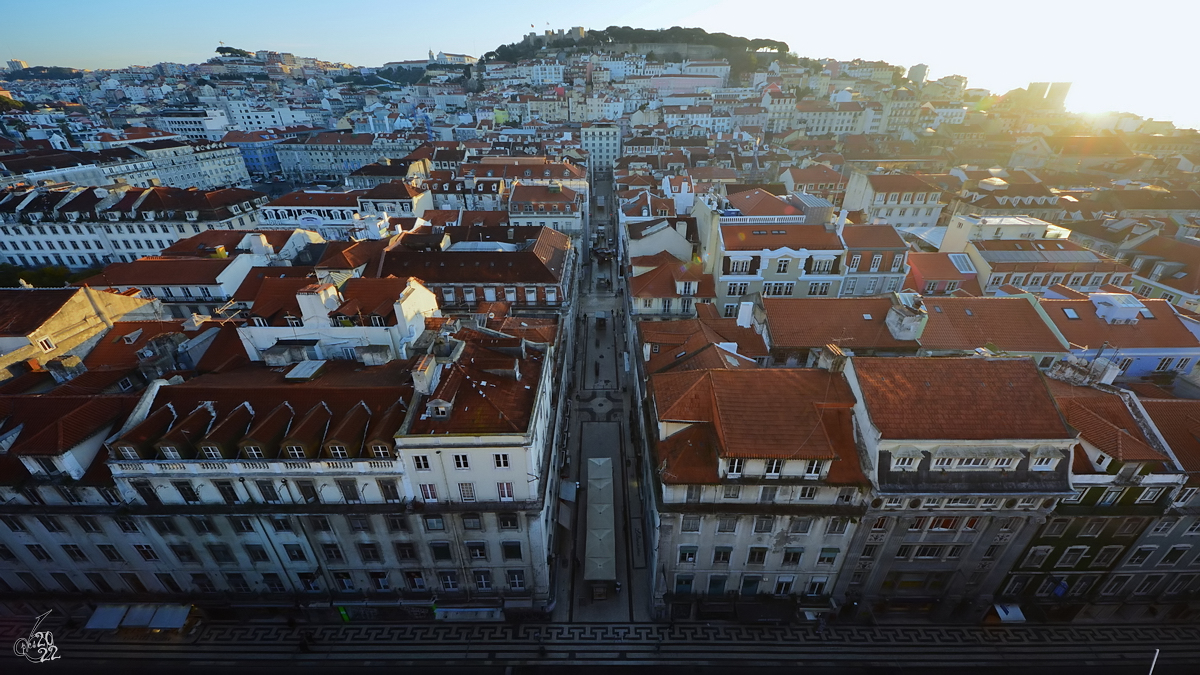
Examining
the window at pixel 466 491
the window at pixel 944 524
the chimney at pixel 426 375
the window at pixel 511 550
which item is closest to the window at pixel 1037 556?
the window at pixel 944 524

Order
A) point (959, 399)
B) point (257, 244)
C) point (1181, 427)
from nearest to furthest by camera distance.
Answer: point (959, 399), point (1181, 427), point (257, 244)

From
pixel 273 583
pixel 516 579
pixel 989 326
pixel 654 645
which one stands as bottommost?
pixel 654 645

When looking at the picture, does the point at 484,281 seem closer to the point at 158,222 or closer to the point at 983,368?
the point at 983,368

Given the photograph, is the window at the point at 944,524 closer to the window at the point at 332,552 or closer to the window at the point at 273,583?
the window at the point at 332,552

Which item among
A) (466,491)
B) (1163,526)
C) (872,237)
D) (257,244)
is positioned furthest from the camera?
(257,244)

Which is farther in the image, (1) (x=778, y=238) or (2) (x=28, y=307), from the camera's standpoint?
(1) (x=778, y=238)

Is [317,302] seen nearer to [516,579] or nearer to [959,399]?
[516,579]

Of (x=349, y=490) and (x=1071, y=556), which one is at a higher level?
(x=349, y=490)

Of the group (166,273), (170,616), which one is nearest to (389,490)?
(170,616)
